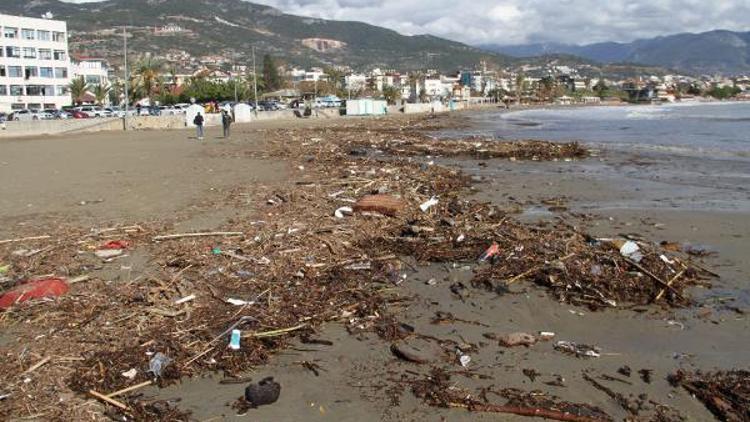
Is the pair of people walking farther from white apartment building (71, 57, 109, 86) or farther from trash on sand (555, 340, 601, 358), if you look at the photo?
white apartment building (71, 57, 109, 86)

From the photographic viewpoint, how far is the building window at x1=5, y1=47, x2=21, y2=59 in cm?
9000

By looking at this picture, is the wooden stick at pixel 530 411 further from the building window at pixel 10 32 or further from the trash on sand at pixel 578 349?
the building window at pixel 10 32

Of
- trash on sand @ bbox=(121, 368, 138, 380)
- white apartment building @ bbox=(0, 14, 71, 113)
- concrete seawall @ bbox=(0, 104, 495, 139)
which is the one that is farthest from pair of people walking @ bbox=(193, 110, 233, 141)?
white apartment building @ bbox=(0, 14, 71, 113)

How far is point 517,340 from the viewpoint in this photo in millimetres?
5500

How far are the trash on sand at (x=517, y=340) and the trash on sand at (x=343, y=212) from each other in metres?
4.78

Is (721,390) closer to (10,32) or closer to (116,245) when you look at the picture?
(116,245)

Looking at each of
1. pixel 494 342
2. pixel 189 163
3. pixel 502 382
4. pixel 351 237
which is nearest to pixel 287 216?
pixel 351 237

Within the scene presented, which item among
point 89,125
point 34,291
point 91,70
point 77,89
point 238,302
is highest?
point 91,70

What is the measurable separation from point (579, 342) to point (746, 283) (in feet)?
9.46

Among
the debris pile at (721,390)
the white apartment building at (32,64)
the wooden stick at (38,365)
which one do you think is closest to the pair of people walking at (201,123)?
the wooden stick at (38,365)

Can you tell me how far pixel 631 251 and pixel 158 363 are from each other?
554cm

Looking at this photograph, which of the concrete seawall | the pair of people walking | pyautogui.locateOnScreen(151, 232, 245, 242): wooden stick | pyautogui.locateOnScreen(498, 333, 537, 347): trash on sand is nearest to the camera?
pyautogui.locateOnScreen(498, 333, 537, 347): trash on sand

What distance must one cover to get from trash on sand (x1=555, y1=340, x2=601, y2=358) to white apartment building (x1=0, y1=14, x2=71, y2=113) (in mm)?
97395

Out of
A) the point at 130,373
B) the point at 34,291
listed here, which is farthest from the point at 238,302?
the point at 34,291
